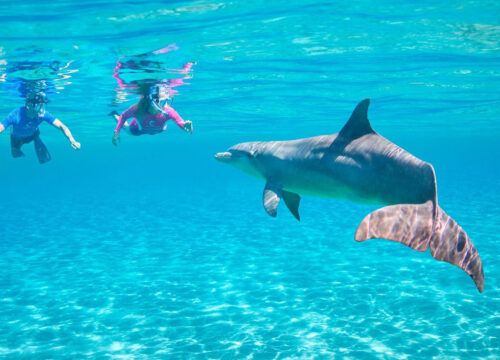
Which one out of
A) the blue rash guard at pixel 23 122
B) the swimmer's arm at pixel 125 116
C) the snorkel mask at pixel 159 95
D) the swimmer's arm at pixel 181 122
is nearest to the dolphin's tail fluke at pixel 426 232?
the swimmer's arm at pixel 181 122

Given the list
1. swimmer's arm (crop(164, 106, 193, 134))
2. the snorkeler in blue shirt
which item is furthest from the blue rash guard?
swimmer's arm (crop(164, 106, 193, 134))

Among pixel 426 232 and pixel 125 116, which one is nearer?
pixel 426 232

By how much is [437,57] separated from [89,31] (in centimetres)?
1394

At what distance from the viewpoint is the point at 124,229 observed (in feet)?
72.1

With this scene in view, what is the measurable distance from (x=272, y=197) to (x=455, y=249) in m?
2.91

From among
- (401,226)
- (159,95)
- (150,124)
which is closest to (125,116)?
(150,124)

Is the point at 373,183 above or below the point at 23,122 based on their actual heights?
below

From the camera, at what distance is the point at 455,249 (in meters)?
4.20

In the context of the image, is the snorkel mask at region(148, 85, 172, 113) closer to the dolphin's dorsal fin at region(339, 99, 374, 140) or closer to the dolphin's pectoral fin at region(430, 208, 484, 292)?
the dolphin's dorsal fin at region(339, 99, 374, 140)

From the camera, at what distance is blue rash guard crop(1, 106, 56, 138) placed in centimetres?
1239

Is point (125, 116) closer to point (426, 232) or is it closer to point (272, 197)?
point (272, 197)

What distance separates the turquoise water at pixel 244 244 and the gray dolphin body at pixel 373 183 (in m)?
3.95

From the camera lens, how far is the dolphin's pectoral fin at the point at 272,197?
6.21m

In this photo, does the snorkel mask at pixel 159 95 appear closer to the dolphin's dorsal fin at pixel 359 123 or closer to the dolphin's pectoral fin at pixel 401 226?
the dolphin's dorsal fin at pixel 359 123
